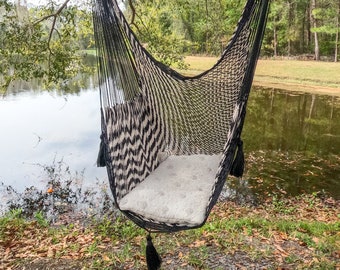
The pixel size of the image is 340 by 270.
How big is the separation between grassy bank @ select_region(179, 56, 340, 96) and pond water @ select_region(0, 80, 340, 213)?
145cm

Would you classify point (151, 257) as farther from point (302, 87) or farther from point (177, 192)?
point (302, 87)

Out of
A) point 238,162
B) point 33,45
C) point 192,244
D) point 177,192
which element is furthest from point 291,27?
point 177,192

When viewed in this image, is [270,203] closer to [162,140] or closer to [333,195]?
[333,195]

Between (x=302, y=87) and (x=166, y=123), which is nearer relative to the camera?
(x=166, y=123)

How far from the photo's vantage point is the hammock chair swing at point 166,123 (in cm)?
148

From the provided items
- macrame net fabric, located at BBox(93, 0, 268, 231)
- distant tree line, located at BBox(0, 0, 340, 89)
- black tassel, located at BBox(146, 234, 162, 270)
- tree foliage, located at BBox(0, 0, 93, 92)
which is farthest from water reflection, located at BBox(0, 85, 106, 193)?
black tassel, located at BBox(146, 234, 162, 270)

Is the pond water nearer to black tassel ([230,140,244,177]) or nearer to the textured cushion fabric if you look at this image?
the textured cushion fabric

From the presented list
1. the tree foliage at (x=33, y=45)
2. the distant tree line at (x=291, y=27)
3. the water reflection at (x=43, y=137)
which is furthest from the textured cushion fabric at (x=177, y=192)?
the distant tree line at (x=291, y=27)

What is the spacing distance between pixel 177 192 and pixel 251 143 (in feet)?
11.9

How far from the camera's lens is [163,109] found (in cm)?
226

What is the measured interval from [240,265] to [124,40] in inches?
53.4

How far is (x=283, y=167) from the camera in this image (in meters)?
4.18

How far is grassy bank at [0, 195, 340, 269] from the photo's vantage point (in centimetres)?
202

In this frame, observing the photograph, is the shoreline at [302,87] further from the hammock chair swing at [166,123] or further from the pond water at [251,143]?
the hammock chair swing at [166,123]
